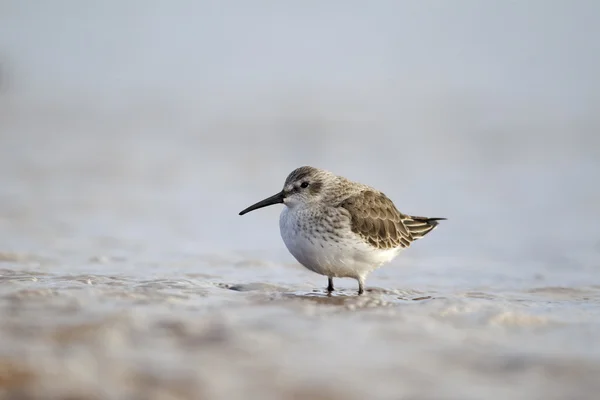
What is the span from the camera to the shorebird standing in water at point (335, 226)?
6.46 m

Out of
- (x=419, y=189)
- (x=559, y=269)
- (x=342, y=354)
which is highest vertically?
(x=419, y=189)

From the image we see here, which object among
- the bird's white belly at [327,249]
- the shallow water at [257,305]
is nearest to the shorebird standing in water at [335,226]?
the bird's white belly at [327,249]

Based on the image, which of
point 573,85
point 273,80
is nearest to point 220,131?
point 273,80

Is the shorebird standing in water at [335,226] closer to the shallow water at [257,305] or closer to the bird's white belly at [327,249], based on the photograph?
the bird's white belly at [327,249]

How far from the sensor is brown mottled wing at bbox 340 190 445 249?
22.1 feet

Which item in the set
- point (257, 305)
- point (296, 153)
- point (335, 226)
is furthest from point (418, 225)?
point (296, 153)

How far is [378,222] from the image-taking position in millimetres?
6949

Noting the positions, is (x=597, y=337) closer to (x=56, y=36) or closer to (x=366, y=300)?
(x=366, y=300)

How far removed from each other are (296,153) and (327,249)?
791 centimetres

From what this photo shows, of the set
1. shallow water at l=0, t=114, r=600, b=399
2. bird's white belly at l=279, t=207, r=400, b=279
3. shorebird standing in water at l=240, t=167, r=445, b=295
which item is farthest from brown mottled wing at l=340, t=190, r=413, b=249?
shallow water at l=0, t=114, r=600, b=399

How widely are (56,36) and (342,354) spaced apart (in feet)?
68.5

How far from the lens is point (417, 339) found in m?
4.31

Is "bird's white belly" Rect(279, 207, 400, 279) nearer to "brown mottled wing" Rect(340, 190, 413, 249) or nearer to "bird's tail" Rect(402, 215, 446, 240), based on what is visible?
"brown mottled wing" Rect(340, 190, 413, 249)

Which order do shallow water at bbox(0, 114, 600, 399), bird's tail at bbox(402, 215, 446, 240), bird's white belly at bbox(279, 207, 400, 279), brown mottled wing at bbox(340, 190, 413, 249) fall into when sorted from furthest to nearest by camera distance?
1. bird's tail at bbox(402, 215, 446, 240)
2. brown mottled wing at bbox(340, 190, 413, 249)
3. bird's white belly at bbox(279, 207, 400, 279)
4. shallow water at bbox(0, 114, 600, 399)
